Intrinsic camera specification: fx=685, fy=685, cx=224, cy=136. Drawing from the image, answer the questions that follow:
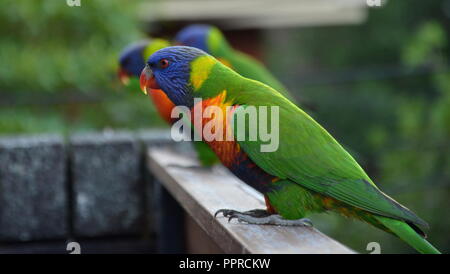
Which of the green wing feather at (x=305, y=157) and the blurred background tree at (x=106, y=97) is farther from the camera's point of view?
the blurred background tree at (x=106, y=97)

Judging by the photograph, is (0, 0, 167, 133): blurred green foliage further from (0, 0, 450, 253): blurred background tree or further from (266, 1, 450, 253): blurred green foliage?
(266, 1, 450, 253): blurred green foliage

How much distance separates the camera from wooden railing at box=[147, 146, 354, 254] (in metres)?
1.12

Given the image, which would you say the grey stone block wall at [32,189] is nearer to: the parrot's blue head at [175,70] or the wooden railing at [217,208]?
the wooden railing at [217,208]

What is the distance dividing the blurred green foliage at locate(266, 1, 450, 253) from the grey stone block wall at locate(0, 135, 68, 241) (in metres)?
1.47

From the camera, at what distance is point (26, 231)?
211cm

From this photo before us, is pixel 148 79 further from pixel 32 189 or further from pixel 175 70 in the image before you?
pixel 32 189

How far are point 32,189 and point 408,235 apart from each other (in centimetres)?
131

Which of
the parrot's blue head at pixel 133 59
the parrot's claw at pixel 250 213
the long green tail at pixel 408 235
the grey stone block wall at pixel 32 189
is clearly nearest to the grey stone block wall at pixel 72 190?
the grey stone block wall at pixel 32 189

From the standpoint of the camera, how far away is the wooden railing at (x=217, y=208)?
112 cm

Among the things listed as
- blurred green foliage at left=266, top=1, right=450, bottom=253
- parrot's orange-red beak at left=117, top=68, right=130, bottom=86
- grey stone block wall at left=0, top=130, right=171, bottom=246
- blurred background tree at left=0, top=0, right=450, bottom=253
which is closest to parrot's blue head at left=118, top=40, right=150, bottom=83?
parrot's orange-red beak at left=117, top=68, right=130, bottom=86

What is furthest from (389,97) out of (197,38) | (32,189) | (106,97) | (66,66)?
(32,189)

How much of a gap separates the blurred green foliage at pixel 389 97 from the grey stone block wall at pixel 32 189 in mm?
1473

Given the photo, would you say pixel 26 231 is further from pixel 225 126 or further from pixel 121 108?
pixel 121 108
